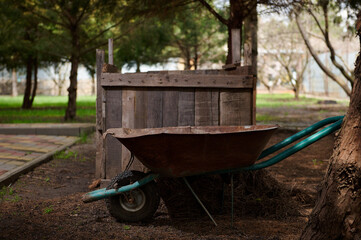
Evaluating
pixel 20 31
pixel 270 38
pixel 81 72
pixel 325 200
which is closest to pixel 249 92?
pixel 325 200

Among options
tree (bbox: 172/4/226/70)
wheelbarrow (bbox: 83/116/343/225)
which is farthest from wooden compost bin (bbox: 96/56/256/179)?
tree (bbox: 172/4/226/70)

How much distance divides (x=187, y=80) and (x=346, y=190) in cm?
193

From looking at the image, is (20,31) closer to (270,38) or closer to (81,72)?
(270,38)

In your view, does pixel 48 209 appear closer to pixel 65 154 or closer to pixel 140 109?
pixel 140 109

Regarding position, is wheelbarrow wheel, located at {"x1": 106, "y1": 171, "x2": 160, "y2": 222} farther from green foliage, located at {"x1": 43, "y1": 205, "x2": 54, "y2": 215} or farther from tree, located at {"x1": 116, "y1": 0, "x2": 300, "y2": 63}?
tree, located at {"x1": 116, "y1": 0, "x2": 300, "y2": 63}

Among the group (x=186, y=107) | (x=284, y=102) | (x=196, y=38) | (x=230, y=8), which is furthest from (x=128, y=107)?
(x=284, y=102)

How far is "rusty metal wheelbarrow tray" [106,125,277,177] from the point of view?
3.11 m

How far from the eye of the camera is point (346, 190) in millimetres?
2625

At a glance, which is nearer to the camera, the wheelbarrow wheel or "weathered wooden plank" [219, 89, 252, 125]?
the wheelbarrow wheel

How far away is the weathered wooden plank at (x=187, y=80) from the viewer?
4.14 m

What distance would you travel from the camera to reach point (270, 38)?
85.7ft

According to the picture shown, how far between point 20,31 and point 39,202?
9973 mm

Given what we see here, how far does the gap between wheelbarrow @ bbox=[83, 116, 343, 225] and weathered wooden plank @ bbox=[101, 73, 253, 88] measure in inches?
23.7

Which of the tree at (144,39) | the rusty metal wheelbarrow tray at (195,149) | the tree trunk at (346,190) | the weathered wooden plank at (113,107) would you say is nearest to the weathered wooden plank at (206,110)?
the weathered wooden plank at (113,107)
